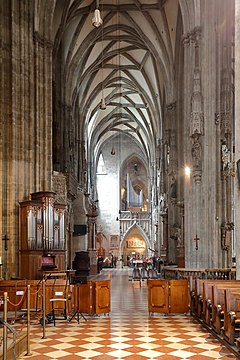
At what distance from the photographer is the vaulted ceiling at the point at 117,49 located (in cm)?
3042

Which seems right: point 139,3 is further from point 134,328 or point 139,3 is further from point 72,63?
point 134,328

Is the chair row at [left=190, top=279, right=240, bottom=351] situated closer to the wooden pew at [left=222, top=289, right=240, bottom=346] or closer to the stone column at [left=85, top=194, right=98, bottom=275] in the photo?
the wooden pew at [left=222, top=289, right=240, bottom=346]

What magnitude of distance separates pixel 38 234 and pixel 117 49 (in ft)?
73.3

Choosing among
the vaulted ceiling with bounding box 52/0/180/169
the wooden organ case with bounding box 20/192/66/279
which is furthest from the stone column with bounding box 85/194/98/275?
the wooden organ case with bounding box 20/192/66/279

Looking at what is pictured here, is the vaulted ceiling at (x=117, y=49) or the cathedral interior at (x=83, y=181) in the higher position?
the vaulted ceiling at (x=117, y=49)

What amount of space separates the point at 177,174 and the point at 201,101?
1005 cm

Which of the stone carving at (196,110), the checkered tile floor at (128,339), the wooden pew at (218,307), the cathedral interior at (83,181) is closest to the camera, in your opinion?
the checkered tile floor at (128,339)

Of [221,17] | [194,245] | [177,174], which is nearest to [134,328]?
[194,245]

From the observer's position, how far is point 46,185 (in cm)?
2117

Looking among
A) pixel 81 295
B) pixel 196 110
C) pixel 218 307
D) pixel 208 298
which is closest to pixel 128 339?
pixel 218 307

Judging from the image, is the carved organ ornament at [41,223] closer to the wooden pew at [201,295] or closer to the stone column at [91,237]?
the wooden pew at [201,295]

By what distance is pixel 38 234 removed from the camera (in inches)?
770

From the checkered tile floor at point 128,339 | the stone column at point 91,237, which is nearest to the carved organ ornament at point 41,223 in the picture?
the checkered tile floor at point 128,339

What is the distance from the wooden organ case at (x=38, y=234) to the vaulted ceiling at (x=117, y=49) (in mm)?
11296
